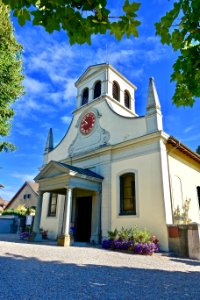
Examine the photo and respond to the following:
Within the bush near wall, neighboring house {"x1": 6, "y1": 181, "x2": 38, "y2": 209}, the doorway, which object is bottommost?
the bush near wall

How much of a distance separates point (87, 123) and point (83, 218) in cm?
665

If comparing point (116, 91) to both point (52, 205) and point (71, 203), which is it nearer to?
point (71, 203)

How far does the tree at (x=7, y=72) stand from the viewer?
9.84 meters

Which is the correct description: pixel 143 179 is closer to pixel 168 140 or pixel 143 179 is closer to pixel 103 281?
pixel 168 140

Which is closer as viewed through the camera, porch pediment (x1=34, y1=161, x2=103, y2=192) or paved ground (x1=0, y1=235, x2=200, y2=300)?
paved ground (x1=0, y1=235, x2=200, y2=300)

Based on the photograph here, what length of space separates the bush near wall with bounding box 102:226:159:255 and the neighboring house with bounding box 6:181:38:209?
2753 cm

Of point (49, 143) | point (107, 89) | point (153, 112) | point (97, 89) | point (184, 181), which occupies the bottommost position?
point (184, 181)

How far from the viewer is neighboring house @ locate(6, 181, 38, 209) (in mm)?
35562

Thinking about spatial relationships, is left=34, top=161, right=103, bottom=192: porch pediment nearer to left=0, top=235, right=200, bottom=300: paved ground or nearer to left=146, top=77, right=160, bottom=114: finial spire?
left=146, top=77, right=160, bottom=114: finial spire

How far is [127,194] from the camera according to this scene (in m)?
11.9

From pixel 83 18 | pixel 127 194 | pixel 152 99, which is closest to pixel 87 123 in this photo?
pixel 152 99

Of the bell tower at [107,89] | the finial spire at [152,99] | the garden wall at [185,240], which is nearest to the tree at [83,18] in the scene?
the garden wall at [185,240]

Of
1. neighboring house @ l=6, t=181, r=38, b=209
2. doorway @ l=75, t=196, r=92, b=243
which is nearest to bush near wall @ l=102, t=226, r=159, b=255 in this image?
doorway @ l=75, t=196, r=92, b=243

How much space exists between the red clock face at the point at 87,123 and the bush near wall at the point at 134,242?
25.3 ft
